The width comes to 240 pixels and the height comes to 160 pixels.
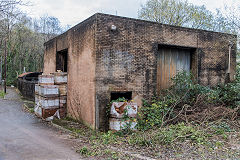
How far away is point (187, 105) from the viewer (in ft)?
28.9

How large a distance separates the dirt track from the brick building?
159 cm

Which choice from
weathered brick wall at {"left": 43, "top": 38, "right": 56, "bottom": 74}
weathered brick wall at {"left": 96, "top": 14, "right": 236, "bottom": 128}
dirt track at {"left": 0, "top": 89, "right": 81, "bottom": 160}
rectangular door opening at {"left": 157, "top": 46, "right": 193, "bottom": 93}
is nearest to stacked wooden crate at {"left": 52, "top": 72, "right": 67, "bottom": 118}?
dirt track at {"left": 0, "top": 89, "right": 81, "bottom": 160}

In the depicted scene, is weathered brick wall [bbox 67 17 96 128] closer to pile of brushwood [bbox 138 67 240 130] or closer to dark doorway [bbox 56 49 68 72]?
dark doorway [bbox 56 49 68 72]

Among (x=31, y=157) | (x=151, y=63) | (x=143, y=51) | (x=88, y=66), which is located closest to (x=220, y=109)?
(x=151, y=63)

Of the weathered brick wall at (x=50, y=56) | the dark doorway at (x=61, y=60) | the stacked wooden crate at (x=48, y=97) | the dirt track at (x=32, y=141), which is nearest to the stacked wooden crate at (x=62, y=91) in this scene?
the stacked wooden crate at (x=48, y=97)

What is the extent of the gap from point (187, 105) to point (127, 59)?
311cm

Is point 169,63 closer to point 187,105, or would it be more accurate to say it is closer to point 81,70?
point 187,105

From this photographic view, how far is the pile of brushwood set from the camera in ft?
27.4

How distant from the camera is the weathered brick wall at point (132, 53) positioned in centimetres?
829

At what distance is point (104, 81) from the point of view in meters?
8.34

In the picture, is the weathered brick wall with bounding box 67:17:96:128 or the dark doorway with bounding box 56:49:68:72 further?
the dark doorway with bounding box 56:49:68:72

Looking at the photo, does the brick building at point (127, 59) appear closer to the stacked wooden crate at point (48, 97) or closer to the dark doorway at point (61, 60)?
the dark doorway at point (61, 60)

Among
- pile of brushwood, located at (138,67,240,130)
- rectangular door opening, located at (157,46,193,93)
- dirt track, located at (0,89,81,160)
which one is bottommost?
dirt track, located at (0,89,81,160)

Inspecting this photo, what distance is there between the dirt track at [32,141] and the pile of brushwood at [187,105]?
122 inches
